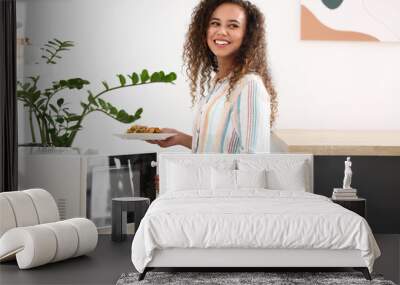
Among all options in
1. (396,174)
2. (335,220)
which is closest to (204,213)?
(335,220)

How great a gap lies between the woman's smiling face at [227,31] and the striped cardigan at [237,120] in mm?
315

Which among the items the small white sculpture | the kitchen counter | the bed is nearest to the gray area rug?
the bed

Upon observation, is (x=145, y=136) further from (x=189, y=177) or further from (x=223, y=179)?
(x=223, y=179)

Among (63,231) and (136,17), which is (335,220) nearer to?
(63,231)

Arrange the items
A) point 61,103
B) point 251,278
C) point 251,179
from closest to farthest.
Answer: point 251,278, point 251,179, point 61,103

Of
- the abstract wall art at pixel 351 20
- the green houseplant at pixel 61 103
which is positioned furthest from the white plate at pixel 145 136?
the abstract wall art at pixel 351 20

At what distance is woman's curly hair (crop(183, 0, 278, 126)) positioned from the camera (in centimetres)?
708

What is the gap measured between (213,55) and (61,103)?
5.30 ft

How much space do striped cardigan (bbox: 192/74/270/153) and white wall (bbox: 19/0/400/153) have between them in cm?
102

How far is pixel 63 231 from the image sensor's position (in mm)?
5449

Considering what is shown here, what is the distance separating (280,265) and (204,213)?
1.92 feet

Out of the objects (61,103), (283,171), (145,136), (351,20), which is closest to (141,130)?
(145,136)

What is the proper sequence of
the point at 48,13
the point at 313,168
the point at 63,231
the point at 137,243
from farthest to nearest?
the point at 48,13
the point at 313,168
the point at 63,231
the point at 137,243

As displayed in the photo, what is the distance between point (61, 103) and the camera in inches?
303
